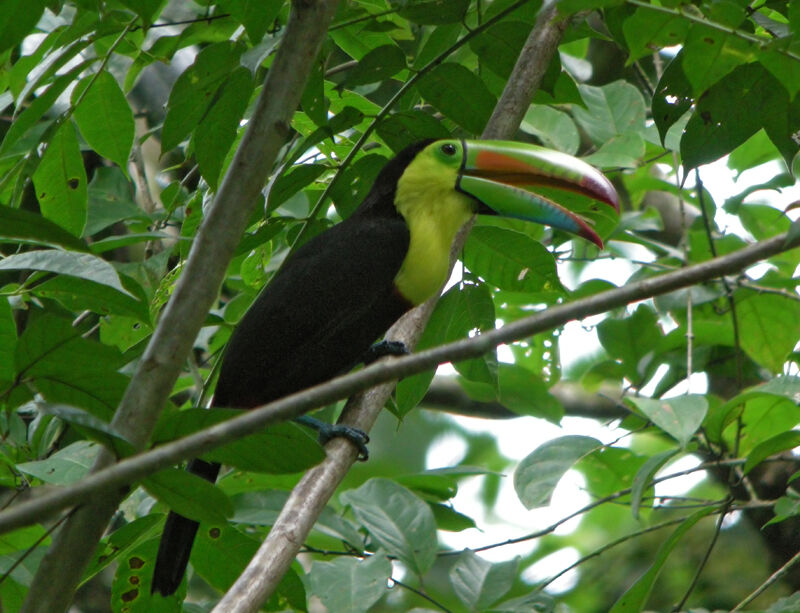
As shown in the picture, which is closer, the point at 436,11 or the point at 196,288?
the point at 196,288

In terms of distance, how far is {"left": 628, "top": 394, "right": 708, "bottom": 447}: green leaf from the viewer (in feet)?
7.18

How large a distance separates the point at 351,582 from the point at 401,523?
298 millimetres

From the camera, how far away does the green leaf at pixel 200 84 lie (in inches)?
81.0

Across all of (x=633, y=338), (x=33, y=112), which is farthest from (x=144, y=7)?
(x=633, y=338)

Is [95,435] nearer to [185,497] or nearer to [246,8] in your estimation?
[185,497]

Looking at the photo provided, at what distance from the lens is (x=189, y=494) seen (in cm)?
152

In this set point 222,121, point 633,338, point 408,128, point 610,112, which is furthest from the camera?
point 633,338

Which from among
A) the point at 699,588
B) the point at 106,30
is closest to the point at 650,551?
the point at 699,588

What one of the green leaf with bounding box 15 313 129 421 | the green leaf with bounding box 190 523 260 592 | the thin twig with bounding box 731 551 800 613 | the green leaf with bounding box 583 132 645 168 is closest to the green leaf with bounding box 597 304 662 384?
the green leaf with bounding box 583 132 645 168

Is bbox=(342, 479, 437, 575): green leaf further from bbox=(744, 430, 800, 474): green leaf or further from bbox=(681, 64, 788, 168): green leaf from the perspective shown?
bbox=(681, 64, 788, 168): green leaf

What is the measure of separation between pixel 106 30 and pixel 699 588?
9.15 feet

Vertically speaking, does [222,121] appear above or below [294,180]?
below

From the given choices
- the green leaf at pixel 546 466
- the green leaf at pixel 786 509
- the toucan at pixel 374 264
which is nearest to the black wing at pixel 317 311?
the toucan at pixel 374 264

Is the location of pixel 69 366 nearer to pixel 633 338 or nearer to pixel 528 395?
pixel 528 395
